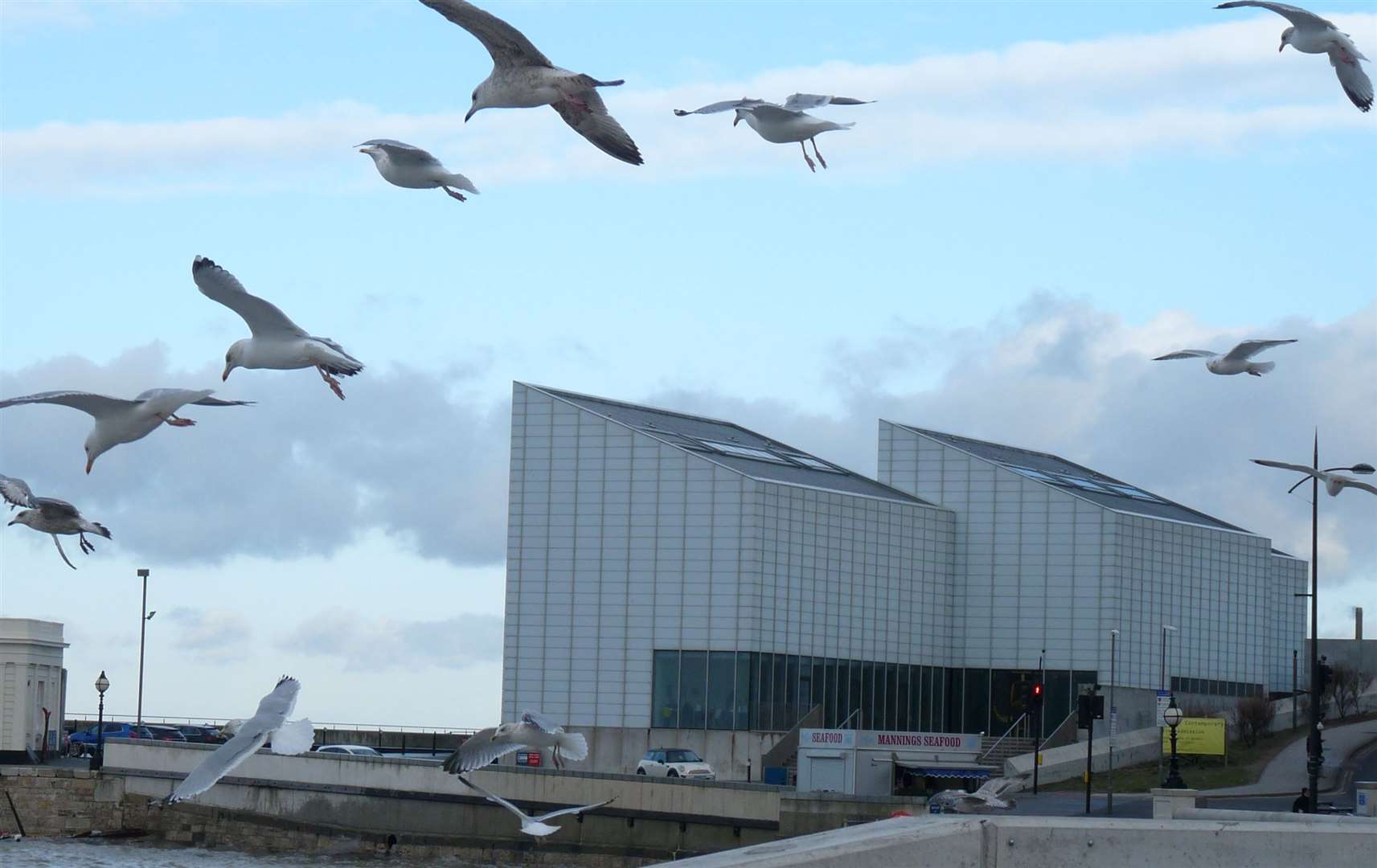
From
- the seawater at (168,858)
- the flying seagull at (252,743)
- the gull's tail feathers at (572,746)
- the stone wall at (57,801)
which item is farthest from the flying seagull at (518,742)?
the stone wall at (57,801)

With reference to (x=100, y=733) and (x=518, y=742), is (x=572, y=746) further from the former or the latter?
(x=100, y=733)

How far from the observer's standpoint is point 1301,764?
2990 inches

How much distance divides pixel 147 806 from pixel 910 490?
121ft

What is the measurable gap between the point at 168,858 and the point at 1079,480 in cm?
5113

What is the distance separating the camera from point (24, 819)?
72.3m

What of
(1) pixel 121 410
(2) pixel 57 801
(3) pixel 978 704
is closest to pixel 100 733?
(2) pixel 57 801

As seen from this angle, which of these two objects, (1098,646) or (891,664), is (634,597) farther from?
(1098,646)

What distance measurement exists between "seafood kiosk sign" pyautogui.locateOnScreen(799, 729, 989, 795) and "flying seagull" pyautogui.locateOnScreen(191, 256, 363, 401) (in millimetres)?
45343

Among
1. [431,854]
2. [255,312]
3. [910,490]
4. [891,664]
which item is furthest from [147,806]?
[255,312]

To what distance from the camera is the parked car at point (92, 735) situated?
8762 centimetres

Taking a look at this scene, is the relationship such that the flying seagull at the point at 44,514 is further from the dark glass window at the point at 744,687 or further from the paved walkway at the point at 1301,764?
the dark glass window at the point at 744,687

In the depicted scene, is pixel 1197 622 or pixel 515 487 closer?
pixel 515 487

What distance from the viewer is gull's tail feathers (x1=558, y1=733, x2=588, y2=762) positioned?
23.5 metres

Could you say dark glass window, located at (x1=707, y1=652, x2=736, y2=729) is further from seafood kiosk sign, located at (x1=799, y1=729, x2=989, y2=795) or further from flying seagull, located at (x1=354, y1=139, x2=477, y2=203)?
flying seagull, located at (x1=354, y1=139, x2=477, y2=203)
